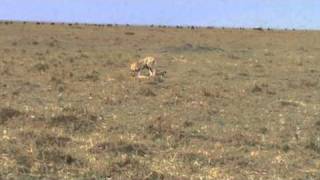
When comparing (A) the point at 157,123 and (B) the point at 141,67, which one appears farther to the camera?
(B) the point at 141,67

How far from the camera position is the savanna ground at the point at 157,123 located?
12.4m

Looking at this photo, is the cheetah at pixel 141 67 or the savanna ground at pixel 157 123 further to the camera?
the cheetah at pixel 141 67

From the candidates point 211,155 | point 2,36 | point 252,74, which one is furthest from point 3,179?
point 2,36

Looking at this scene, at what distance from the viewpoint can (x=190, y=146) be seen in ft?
47.0

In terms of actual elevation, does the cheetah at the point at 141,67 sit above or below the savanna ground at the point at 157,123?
above

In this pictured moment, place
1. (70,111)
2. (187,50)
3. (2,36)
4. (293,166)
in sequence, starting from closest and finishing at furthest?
(293,166) < (70,111) < (187,50) < (2,36)

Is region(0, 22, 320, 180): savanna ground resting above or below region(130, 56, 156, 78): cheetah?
below

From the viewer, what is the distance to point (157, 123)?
1633 cm

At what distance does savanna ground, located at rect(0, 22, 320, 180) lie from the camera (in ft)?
40.7

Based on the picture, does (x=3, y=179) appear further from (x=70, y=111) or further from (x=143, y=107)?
(x=143, y=107)

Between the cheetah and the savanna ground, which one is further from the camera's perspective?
the cheetah

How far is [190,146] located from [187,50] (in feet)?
108

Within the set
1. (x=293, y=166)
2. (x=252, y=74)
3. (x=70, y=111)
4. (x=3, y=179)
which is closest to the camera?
(x=3, y=179)

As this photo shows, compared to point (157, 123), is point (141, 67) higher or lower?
higher
